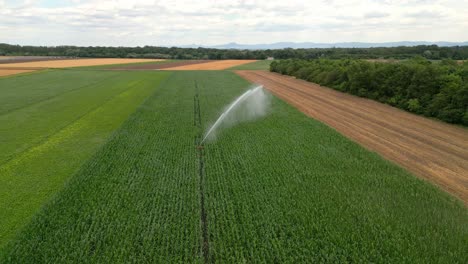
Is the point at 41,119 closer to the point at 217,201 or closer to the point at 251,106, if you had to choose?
the point at 251,106

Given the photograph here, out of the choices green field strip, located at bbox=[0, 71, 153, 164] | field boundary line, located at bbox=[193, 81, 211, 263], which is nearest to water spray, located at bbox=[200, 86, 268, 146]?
field boundary line, located at bbox=[193, 81, 211, 263]

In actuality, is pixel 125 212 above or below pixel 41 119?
below

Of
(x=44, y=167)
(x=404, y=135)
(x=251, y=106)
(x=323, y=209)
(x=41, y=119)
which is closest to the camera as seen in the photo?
(x=323, y=209)

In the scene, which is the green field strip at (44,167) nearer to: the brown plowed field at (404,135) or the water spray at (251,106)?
the water spray at (251,106)

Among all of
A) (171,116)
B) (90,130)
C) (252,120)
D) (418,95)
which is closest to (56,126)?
(90,130)

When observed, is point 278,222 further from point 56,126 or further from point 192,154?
point 56,126

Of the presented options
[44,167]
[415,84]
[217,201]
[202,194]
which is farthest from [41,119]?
[415,84]
